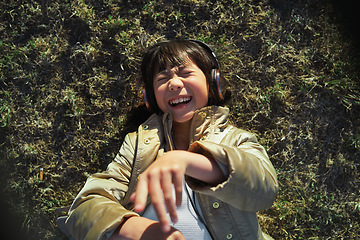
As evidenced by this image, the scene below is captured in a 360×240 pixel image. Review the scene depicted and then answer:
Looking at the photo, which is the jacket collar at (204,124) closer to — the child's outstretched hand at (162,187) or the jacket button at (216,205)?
the jacket button at (216,205)

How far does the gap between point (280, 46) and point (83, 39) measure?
194 centimetres

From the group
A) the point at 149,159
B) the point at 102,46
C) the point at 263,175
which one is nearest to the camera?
the point at 263,175

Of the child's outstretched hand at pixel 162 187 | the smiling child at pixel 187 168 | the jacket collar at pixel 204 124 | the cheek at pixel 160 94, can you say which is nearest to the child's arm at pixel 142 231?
the smiling child at pixel 187 168

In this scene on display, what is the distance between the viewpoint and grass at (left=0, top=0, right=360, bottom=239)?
2.95 m

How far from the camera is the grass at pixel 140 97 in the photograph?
2949 millimetres

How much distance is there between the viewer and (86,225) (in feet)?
6.50

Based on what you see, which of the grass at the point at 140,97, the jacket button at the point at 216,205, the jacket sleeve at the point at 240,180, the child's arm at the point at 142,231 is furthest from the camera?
the grass at the point at 140,97

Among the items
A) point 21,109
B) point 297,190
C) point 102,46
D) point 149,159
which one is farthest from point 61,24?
point 297,190

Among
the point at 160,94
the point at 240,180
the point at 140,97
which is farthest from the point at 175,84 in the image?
the point at 240,180

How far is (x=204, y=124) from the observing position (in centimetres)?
234

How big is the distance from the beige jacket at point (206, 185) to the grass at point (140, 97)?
0.67 m

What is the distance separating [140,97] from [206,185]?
167 cm

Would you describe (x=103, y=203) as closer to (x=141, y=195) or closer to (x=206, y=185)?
(x=206, y=185)

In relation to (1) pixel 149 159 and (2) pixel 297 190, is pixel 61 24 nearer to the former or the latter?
(1) pixel 149 159
